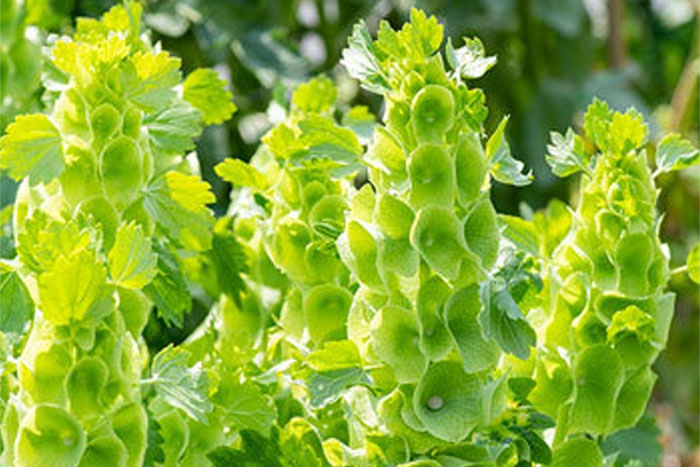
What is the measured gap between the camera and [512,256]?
1.70ft

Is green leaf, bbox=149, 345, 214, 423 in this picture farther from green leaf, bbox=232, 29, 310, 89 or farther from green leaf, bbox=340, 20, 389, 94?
green leaf, bbox=232, 29, 310, 89

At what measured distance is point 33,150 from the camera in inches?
20.9

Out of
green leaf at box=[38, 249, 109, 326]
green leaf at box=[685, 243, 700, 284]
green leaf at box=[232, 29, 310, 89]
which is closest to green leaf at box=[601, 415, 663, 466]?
green leaf at box=[685, 243, 700, 284]

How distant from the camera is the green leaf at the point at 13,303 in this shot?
0.54 meters

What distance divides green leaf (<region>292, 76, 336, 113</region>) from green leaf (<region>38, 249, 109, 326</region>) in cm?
26

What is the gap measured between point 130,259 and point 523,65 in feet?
4.00

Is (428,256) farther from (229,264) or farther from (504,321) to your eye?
(229,264)

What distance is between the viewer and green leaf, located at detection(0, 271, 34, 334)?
543 millimetres

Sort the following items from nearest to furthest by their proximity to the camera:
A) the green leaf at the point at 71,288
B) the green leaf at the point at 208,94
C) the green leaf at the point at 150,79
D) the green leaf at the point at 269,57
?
the green leaf at the point at 71,288 < the green leaf at the point at 150,79 < the green leaf at the point at 208,94 < the green leaf at the point at 269,57

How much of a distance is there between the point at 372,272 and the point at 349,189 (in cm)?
12

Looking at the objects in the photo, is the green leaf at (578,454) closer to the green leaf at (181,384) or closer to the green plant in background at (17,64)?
the green leaf at (181,384)

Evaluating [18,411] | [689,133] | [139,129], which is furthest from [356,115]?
[689,133]

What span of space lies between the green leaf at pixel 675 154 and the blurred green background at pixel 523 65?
336mm

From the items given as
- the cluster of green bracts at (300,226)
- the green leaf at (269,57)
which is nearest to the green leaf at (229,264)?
the cluster of green bracts at (300,226)
